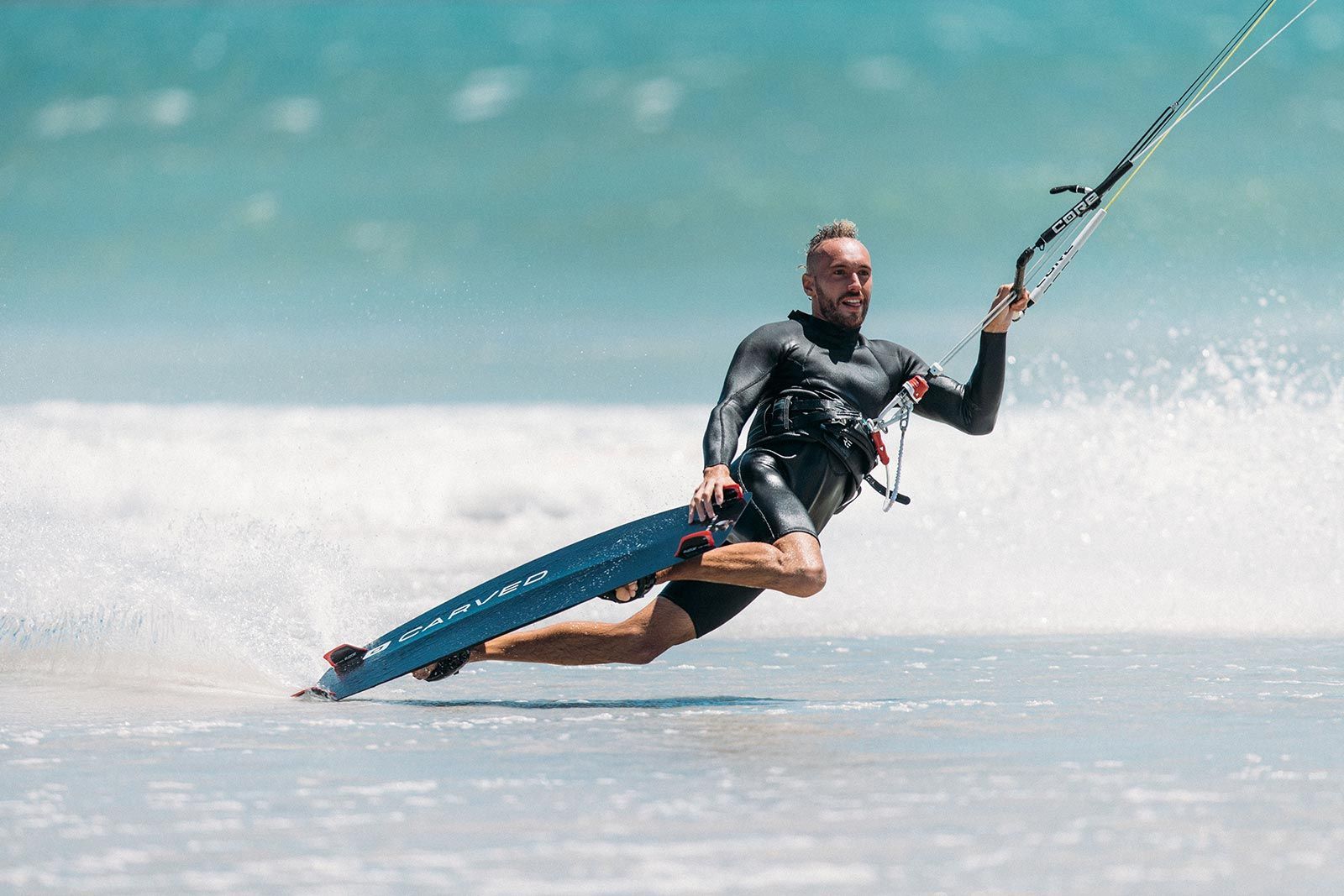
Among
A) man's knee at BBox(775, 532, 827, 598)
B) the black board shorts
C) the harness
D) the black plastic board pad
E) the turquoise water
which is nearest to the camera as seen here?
the turquoise water

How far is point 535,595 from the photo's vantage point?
5527 mm

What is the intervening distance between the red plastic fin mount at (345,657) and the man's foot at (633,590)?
997mm

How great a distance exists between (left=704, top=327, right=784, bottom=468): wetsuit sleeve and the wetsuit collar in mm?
176

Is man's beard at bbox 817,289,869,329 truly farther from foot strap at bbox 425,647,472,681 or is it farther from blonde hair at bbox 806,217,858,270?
foot strap at bbox 425,647,472,681

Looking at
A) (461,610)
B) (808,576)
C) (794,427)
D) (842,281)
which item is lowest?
(461,610)

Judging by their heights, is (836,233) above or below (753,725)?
above

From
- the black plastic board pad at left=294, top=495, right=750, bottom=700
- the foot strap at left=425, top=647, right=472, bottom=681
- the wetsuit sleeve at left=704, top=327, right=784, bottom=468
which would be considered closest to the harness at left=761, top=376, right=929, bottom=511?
the wetsuit sleeve at left=704, top=327, right=784, bottom=468

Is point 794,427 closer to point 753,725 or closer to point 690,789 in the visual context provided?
point 753,725

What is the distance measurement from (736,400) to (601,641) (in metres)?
1.10

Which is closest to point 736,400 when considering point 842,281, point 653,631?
point 842,281

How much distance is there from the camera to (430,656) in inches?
219

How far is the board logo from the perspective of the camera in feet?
18.5

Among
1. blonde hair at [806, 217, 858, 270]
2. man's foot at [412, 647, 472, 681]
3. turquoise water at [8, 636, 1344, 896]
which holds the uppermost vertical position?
blonde hair at [806, 217, 858, 270]

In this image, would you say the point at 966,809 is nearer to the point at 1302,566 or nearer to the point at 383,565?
the point at 1302,566
